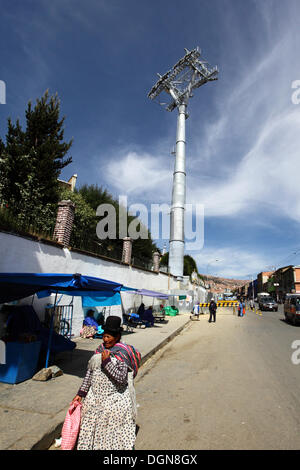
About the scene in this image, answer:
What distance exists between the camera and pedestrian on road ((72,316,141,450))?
8.02 feet

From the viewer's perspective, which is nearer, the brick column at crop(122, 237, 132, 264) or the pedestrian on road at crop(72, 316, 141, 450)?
the pedestrian on road at crop(72, 316, 141, 450)

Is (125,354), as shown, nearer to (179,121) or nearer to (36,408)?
(36,408)

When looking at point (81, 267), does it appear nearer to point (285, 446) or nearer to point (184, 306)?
point (285, 446)

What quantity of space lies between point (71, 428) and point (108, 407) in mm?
440

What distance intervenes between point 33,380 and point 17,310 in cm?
202

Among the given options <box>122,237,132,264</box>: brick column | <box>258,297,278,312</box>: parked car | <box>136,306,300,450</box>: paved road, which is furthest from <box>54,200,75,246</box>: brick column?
<box>258,297,278,312</box>: parked car

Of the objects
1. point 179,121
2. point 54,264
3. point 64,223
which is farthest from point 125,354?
point 179,121

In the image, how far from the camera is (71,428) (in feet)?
8.28

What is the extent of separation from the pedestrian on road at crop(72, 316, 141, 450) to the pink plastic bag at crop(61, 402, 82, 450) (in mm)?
63

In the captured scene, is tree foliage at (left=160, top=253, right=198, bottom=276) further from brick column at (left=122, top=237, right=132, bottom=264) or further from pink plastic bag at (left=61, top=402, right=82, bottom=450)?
pink plastic bag at (left=61, top=402, right=82, bottom=450)

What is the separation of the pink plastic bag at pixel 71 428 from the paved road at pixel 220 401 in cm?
113

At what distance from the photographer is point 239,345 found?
33.3 ft
